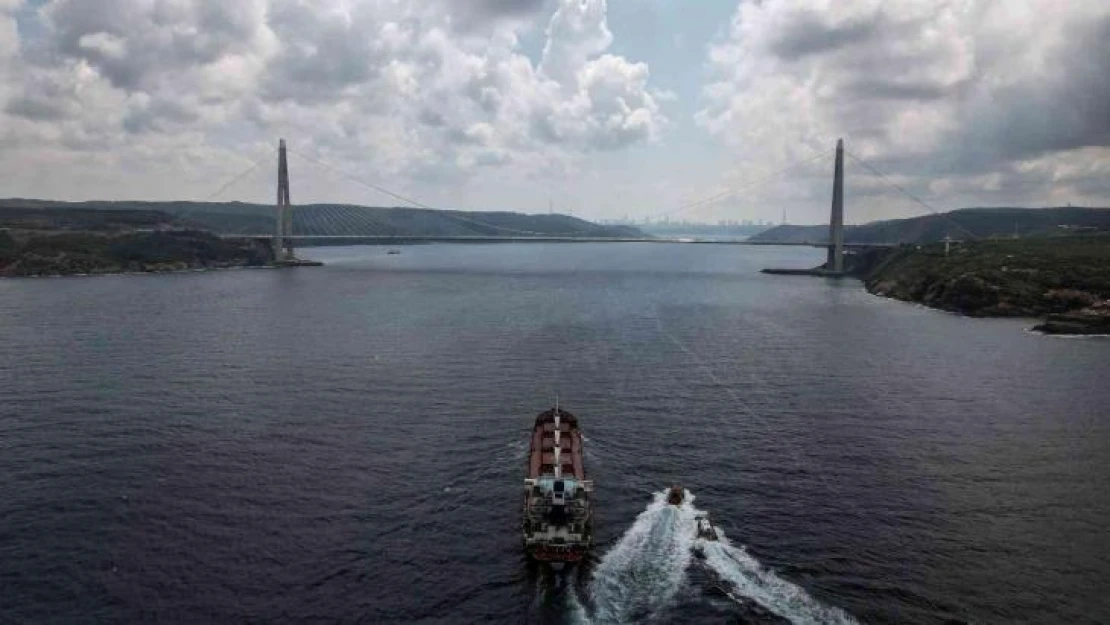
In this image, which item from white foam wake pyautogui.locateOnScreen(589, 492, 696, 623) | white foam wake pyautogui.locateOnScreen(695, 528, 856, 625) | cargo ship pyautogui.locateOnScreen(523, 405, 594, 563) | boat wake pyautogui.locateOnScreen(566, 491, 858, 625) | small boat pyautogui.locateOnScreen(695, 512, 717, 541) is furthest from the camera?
small boat pyautogui.locateOnScreen(695, 512, 717, 541)

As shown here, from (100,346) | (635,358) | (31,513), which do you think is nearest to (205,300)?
(100,346)

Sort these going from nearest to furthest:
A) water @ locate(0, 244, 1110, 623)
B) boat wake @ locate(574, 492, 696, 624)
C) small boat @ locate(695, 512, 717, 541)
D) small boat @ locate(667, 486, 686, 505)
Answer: boat wake @ locate(574, 492, 696, 624), water @ locate(0, 244, 1110, 623), small boat @ locate(695, 512, 717, 541), small boat @ locate(667, 486, 686, 505)

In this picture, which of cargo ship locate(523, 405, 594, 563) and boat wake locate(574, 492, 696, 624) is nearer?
boat wake locate(574, 492, 696, 624)

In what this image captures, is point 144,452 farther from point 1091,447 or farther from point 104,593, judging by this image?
point 1091,447

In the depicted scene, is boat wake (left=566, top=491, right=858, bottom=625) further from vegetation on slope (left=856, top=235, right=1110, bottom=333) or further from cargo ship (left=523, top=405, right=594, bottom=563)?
vegetation on slope (left=856, top=235, right=1110, bottom=333)

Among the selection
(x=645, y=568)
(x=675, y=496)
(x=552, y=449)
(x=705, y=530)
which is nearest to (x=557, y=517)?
(x=645, y=568)

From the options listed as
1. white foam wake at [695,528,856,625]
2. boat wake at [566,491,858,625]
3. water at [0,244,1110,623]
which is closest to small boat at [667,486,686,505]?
water at [0,244,1110,623]

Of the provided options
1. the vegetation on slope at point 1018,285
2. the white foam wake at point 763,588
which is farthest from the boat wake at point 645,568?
the vegetation on slope at point 1018,285

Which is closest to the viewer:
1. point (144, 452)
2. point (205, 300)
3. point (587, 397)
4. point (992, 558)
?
point (992, 558)
